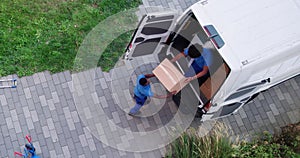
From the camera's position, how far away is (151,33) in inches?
360

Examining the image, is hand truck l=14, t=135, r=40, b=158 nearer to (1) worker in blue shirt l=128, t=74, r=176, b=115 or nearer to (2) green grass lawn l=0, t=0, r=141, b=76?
(2) green grass lawn l=0, t=0, r=141, b=76

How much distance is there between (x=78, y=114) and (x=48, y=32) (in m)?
2.05

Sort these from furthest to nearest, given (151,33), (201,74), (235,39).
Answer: (151,33) < (201,74) < (235,39)

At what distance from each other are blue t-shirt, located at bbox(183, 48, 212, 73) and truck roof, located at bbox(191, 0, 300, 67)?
2.48 ft

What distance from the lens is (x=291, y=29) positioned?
8414 mm

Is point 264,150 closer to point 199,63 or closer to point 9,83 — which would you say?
point 199,63

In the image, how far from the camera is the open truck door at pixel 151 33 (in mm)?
8773

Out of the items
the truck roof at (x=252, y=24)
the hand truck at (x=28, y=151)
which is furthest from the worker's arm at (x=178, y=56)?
the hand truck at (x=28, y=151)

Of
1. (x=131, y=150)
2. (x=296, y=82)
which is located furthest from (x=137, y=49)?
(x=296, y=82)

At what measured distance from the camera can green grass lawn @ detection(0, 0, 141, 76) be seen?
32.8 feet

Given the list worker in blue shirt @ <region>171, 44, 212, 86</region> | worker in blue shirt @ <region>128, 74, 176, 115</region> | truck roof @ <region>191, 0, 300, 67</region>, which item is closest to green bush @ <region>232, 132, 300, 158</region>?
worker in blue shirt @ <region>171, 44, 212, 86</region>

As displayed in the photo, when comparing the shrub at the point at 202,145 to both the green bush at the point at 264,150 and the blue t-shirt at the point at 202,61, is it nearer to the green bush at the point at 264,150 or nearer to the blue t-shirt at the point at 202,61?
the green bush at the point at 264,150

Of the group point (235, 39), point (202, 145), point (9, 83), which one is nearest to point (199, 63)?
point (235, 39)

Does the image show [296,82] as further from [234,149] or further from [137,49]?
[137,49]
